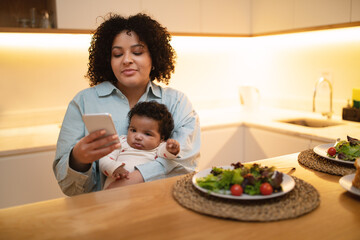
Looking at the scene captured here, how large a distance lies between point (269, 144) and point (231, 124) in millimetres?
326

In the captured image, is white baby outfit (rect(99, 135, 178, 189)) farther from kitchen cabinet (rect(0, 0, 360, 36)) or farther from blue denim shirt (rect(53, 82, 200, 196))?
kitchen cabinet (rect(0, 0, 360, 36))

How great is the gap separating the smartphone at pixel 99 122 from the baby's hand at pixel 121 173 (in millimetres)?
335

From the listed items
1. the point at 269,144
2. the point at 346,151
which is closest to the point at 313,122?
the point at 269,144

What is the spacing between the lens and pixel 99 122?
1154 mm

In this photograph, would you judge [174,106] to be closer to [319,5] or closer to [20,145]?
[20,145]

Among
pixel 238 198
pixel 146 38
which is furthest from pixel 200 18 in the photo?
pixel 238 198

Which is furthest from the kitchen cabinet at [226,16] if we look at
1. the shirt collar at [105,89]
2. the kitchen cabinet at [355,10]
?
the shirt collar at [105,89]

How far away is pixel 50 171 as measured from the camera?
225 centimetres

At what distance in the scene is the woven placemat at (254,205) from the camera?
917 mm

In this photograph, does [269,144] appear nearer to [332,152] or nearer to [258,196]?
[332,152]

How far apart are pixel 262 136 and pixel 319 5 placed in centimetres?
103

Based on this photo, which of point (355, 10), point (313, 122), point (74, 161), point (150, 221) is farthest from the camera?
point (313, 122)

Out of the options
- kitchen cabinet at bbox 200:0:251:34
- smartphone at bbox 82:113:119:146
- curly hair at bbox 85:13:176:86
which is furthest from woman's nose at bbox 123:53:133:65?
kitchen cabinet at bbox 200:0:251:34

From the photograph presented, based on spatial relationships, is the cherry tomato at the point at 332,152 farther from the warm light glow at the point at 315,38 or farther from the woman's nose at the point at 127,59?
the warm light glow at the point at 315,38
